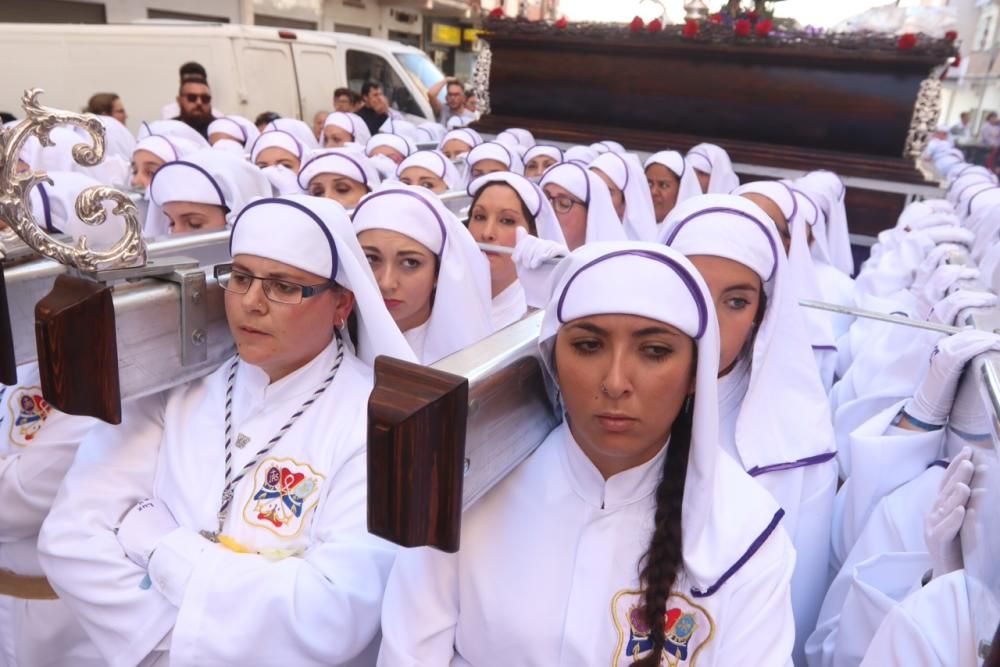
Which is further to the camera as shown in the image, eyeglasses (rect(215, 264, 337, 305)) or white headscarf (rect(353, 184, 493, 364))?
white headscarf (rect(353, 184, 493, 364))

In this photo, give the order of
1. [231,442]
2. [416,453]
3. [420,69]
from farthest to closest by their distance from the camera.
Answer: [420,69]
[231,442]
[416,453]

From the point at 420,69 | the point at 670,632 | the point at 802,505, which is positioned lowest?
the point at 802,505

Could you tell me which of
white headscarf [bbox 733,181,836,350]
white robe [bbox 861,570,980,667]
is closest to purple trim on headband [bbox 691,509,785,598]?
white robe [bbox 861,570,980,667]

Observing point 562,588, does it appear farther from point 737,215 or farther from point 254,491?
point 737,215

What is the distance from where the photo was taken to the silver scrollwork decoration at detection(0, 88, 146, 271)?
1.63m

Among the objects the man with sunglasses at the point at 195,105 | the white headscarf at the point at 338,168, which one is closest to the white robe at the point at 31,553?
the white headscarf at the point at 338,168

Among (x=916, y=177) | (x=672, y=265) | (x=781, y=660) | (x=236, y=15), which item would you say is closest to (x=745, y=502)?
(x=781, y=660)

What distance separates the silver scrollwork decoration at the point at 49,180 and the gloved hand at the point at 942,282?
10.5ft

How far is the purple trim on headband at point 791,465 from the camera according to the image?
2.20 m

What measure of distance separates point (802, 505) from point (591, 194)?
261 cm

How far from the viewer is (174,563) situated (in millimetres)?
1774

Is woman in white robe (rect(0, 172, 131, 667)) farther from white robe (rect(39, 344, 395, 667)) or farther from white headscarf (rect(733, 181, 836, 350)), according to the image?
white headscarf (rect(733, 181, 836, 350))

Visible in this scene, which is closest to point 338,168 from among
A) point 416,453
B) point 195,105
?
point 195,105

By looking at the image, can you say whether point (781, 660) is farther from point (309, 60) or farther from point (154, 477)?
point (309, 60)
